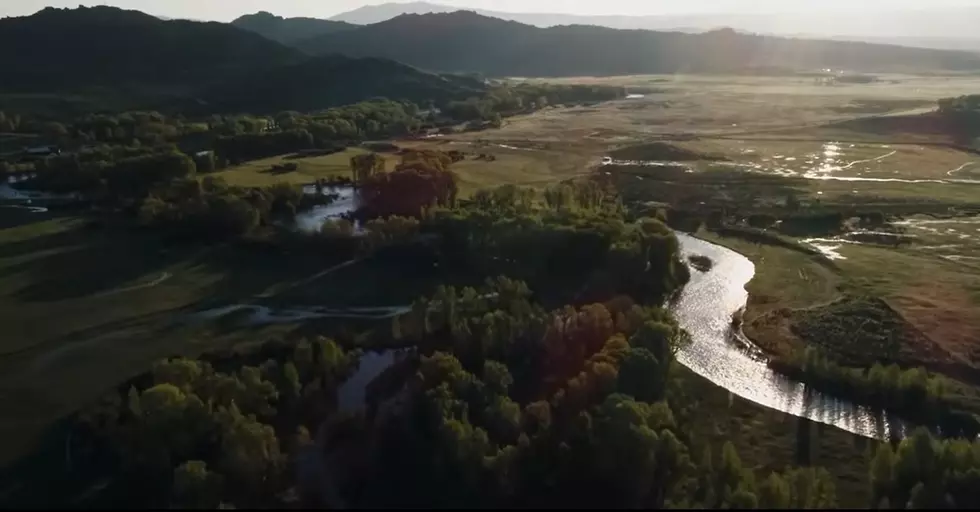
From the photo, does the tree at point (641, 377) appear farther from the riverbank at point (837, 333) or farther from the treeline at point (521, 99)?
the treeline at point (521, 99)

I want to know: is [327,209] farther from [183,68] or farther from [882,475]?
[183,68]

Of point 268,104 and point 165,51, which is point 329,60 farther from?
point 165,51

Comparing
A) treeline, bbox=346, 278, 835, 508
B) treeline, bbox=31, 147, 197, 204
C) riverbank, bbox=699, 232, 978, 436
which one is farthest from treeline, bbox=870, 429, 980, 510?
treeline, bbox=31, 147, 197, 204

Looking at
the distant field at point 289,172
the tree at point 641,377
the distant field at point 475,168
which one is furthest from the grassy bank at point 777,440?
the distant field at point 289,172

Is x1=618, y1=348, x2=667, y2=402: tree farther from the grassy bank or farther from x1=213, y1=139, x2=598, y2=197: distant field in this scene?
x1=213, y1=139, x2=598, y2=197: distant field

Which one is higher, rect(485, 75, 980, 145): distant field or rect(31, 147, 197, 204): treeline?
rect(31, 147, 197, 204): treeline

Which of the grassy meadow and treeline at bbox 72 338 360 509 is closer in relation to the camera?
treeline at bbox 72 338 360 509
